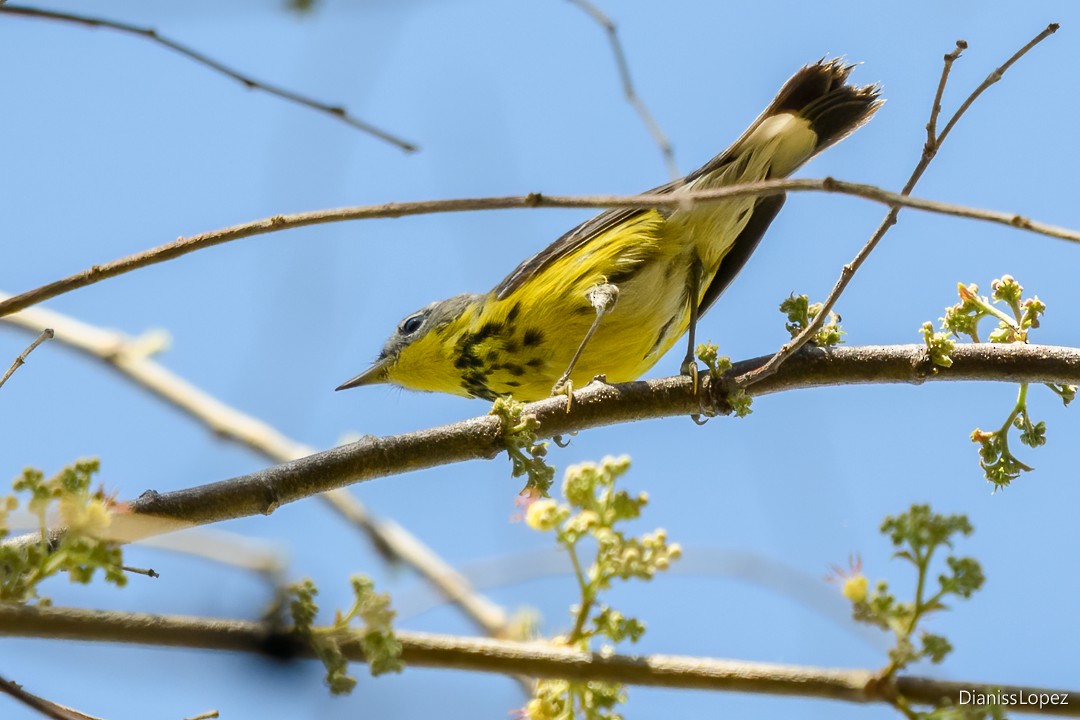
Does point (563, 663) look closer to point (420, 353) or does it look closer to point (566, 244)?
point (566, 244)

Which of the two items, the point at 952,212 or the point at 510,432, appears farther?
the point at 510,432

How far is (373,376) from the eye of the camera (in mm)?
6211

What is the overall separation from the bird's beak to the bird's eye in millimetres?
278

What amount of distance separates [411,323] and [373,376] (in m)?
0.48

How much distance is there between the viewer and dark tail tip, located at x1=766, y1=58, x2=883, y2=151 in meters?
5.21

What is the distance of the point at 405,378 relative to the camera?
6.05 m

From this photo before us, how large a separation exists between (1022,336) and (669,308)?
6.97 ft

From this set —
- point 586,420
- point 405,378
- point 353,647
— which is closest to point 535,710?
point 353,647

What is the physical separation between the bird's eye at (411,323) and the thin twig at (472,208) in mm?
4058

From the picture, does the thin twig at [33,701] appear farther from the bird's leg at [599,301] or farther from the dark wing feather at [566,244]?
the dark wing feather at [566,244]

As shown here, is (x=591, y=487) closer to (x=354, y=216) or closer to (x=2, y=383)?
(x=354, y=216)

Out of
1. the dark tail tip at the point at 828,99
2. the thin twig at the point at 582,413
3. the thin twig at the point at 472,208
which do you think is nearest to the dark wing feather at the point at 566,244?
the dark tail tip at the point at 828,99

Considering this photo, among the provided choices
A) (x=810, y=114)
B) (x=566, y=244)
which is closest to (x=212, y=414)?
(x=566, y=244)

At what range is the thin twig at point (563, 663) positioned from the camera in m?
1.67
